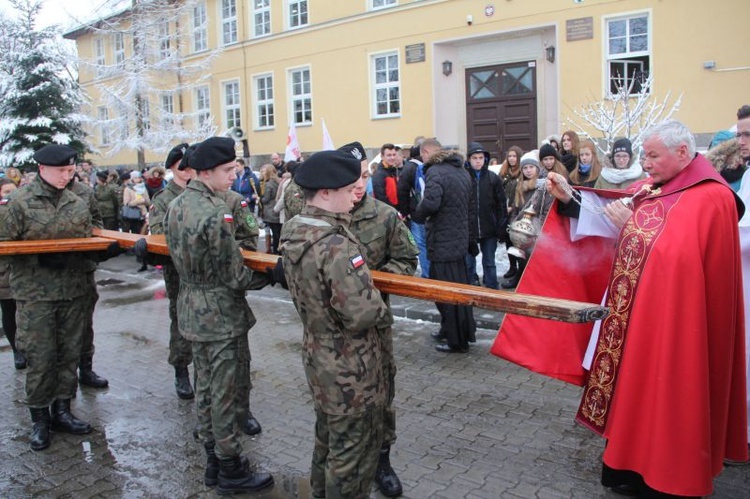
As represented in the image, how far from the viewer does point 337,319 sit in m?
3.15

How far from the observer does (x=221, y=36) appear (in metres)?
26.3

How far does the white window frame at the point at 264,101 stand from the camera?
81.6 feet

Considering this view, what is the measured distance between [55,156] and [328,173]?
9.51ft

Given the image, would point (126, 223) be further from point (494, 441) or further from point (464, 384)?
point (494, 441)

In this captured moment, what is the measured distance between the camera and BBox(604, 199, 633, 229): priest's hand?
3.98 m

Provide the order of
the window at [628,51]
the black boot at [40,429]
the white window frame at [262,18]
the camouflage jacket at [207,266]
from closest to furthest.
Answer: the camouflage jacket at [207,266], the black boot at [40,429], the window at [628,51], the white window frame at [262,18]

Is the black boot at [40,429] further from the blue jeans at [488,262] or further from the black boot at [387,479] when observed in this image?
the blue jeans at [488,262]

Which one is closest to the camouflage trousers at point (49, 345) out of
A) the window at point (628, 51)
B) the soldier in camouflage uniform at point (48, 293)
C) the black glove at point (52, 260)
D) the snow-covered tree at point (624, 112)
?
the soldier in camouflage uniform at point (48, 293)

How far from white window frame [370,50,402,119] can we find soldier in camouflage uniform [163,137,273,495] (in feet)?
54.9

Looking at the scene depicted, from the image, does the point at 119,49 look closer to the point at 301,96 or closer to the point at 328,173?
the point at 301,96

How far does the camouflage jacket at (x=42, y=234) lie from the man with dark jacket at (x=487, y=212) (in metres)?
4.81

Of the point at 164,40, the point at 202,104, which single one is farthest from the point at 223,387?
the point at 202,104

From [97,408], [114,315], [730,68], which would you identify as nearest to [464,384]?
[97,408]

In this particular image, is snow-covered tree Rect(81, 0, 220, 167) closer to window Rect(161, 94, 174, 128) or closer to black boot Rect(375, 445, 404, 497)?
window Rect(161, 94, 174, 128)
